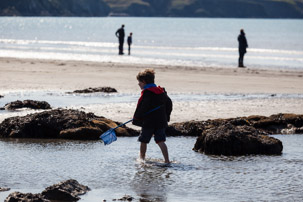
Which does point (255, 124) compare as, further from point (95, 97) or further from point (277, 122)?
point (95, 97)

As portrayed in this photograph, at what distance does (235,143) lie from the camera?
891 cm

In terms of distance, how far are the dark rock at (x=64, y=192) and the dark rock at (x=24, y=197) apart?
6.8 inches

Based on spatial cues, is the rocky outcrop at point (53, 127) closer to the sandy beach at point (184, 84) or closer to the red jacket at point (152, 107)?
the sandy beach at point (184, 84)

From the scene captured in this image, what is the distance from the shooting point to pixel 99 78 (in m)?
20.3

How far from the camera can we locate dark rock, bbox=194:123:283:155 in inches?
350

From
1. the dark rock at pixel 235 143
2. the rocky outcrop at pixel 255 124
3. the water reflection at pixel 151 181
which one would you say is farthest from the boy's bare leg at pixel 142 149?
the rocky outcrop at pixel 255 124

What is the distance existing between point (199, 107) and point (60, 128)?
172 inches

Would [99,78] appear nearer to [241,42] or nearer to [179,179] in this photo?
[241,42]

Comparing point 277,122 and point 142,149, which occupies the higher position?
point 277,122

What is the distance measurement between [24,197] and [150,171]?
2149 mm

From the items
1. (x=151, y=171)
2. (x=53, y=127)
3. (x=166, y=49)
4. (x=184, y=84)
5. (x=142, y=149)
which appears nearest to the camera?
(x=151, y=171)

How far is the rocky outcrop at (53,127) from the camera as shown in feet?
32.6

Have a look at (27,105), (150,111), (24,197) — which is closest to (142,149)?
(150,111)

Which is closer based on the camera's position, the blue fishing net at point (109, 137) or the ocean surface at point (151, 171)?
the ocean surface at point (151, 171)
